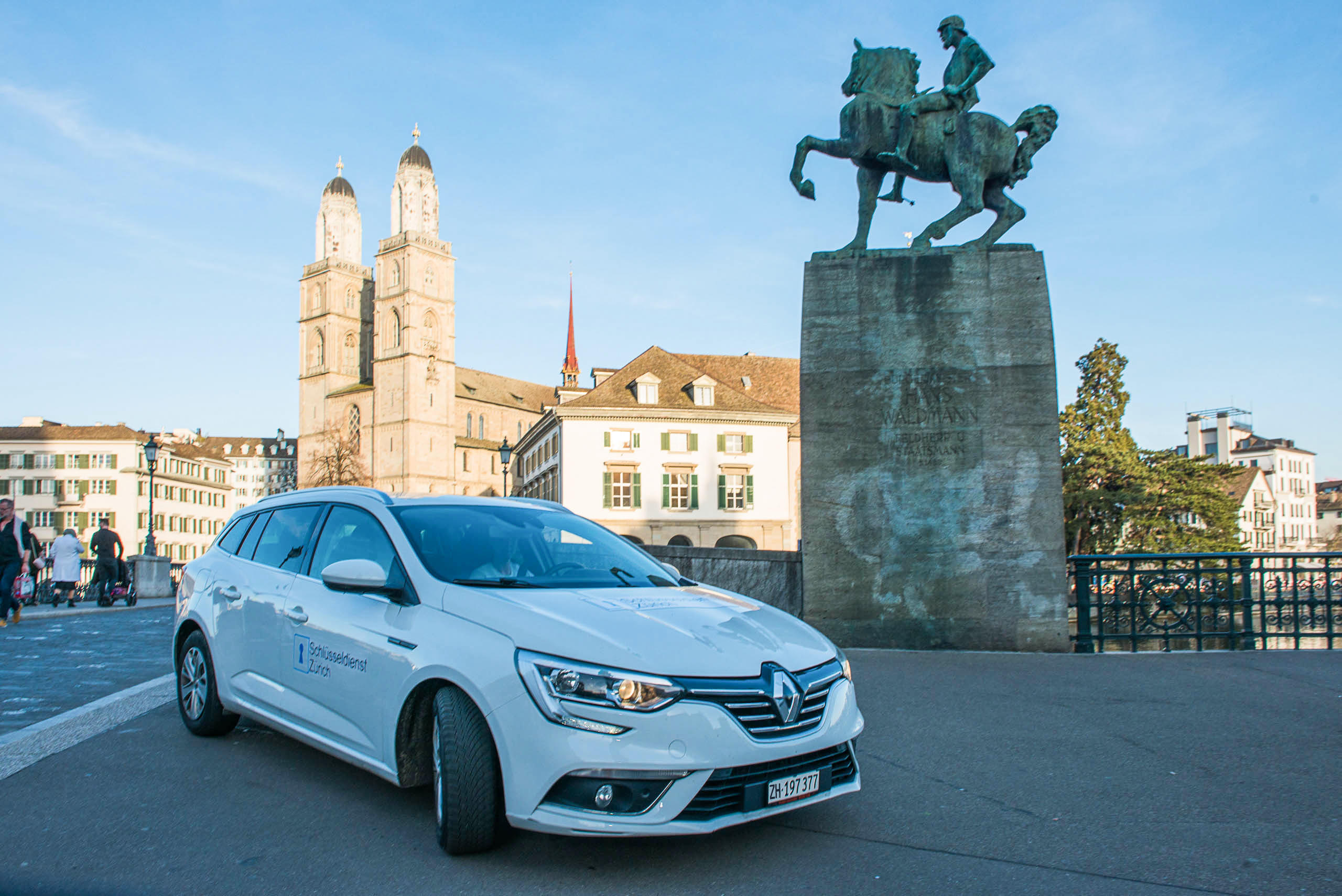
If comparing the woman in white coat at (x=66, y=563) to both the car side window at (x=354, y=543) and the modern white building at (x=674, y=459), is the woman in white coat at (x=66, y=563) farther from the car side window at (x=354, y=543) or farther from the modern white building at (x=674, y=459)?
the modern white building at (x=674, y=459)

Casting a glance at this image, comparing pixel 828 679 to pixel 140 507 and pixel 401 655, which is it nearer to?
pixel 401 655

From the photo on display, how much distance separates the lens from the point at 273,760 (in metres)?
5.63

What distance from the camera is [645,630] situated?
393 cm

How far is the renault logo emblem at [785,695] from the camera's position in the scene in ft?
12.6

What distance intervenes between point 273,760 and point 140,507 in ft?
353

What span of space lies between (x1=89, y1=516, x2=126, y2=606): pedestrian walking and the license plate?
2096 centimetres

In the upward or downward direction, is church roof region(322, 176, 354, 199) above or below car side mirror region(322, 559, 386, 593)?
above

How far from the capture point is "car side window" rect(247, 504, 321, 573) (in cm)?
551

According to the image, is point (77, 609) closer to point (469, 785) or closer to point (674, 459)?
point (469, 785)

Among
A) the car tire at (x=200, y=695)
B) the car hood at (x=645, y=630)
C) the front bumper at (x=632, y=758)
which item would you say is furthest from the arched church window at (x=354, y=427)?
the front bumper at (x=632, y=758)

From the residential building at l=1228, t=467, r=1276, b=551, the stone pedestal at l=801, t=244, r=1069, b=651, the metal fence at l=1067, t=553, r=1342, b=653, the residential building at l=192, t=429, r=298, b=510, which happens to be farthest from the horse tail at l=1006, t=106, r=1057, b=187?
the residential building at l=192, t=429, r=298, b=510

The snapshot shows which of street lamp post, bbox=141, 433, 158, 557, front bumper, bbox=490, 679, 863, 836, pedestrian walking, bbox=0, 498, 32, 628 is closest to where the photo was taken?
front bumper, bbox=490, 679, 863, 836

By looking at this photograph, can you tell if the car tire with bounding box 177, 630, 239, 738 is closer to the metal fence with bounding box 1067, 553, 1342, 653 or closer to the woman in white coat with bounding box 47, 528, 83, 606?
the metal fence with bounding box 1067, 553, 1342, 653

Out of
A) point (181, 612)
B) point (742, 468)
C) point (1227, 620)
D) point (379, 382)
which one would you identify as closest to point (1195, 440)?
point (742, 468)
